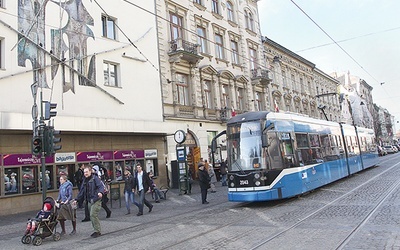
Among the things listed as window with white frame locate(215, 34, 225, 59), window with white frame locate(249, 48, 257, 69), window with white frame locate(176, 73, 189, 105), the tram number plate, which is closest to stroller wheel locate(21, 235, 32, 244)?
the tram number plate

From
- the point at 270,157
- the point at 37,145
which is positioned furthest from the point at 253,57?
the point at 37,145

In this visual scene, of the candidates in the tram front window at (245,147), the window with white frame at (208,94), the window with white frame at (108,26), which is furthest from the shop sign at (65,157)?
the window with white frame at (208,94)

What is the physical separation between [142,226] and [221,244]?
12.5 feet

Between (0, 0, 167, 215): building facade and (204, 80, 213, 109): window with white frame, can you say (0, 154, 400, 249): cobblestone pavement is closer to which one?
(0, 0, 167, 215): building facade

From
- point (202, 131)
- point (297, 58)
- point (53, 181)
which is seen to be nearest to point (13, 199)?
point (53, 181)

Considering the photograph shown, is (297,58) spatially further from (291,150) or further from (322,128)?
(291,150)

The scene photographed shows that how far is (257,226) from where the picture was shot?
27.8 ft

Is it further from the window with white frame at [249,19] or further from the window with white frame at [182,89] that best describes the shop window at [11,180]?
the window with white frame at [249,19]

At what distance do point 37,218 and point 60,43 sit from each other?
1062cm

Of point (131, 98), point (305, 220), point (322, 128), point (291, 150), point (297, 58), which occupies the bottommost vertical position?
point (305, 220)

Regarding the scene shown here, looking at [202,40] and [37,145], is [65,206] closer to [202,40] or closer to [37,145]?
[37,145]

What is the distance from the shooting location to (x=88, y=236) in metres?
9.06

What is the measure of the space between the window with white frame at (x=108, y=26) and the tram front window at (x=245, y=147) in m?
11.2

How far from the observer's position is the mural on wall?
1525cm
